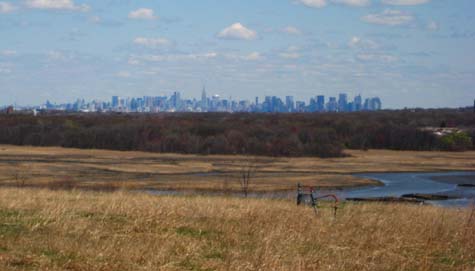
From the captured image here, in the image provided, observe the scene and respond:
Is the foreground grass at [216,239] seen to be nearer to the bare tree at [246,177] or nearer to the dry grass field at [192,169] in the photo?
the bare tree at [246,177]

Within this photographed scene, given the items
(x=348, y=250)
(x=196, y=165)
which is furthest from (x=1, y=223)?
(x=196, y=165)

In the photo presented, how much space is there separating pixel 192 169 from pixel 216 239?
50.7m

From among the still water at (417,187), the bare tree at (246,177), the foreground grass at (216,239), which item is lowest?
the still water at (417,187)

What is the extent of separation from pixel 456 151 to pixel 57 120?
54.9m

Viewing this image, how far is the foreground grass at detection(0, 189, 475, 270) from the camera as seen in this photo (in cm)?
980

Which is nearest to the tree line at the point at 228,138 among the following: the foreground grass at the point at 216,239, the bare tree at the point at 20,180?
the bare tree at the point at 20,180

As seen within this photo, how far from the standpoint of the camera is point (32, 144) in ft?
312

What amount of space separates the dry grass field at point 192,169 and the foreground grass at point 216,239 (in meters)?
25.1

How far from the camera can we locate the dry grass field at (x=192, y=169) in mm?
46625

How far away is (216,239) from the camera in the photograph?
11930 millimetres

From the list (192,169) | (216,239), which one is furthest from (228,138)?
(216,239)

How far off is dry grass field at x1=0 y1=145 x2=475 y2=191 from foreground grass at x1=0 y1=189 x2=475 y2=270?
25148 mm

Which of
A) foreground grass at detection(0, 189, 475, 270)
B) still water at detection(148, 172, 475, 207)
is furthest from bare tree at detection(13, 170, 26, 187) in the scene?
foreground grass at detection(0, 189, 475, 270)

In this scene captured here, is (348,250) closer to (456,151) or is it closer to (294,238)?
(294,238)
